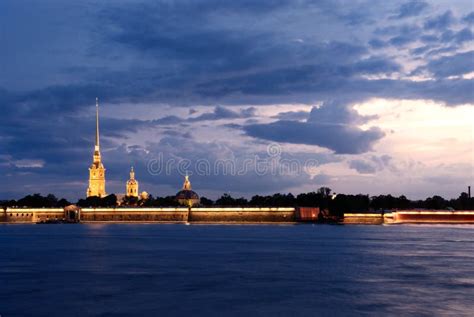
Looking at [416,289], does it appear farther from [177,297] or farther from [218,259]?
[218,259]

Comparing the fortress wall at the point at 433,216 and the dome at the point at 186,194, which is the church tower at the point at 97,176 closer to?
the dome at the point at 186,194

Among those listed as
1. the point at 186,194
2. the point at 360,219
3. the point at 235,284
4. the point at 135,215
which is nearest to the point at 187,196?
the point at 186,194

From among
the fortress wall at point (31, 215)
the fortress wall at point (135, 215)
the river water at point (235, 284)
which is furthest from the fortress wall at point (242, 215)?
the river water at point (235, 284)

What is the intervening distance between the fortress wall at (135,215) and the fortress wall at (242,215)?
11.3ft

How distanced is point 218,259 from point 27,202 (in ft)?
484

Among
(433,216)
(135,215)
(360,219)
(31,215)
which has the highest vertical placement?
(31,215)

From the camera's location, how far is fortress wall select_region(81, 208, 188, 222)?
163m

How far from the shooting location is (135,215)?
165125mm

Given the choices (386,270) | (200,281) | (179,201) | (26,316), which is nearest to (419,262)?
(386,270)

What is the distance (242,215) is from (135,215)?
24.1 m

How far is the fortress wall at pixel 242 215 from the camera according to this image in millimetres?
150250

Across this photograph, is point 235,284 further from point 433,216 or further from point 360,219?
point 433,216

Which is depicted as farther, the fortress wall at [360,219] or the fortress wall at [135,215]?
the fortress wall at [135,215]

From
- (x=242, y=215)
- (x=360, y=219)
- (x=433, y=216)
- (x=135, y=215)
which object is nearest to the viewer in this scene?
(x=360, y=219)
